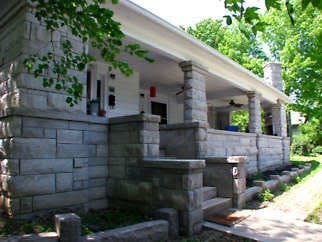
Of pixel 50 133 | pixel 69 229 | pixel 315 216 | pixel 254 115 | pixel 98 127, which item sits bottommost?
pixel 315 216

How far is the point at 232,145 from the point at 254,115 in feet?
10.9

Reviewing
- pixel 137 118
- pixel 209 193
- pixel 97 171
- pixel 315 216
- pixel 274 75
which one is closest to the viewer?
pixel 137 118

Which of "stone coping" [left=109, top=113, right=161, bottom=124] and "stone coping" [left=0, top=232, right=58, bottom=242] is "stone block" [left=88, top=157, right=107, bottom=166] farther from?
"stone coping" [left=0, top=232, right=58, bottom=242]

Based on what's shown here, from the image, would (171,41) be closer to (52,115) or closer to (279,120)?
(52,115)

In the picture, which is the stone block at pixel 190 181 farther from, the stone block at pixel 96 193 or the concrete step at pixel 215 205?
the stone block at pixel 96 193

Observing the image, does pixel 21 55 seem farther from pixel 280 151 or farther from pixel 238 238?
pixel 280 151

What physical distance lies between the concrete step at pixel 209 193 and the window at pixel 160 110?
6.60m

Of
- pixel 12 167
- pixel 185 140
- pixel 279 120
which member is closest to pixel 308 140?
pixel 279 120

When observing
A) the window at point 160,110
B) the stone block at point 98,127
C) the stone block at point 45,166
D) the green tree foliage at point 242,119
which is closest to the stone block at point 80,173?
the stone block at point 45,166

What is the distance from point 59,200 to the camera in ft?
14.1

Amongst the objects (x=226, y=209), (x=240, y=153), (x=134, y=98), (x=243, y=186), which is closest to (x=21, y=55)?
(x=226, y=209)

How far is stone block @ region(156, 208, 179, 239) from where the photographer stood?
4.14 metres

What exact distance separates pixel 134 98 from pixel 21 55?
570 cm

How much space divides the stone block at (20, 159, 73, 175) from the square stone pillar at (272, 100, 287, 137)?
11.9m
